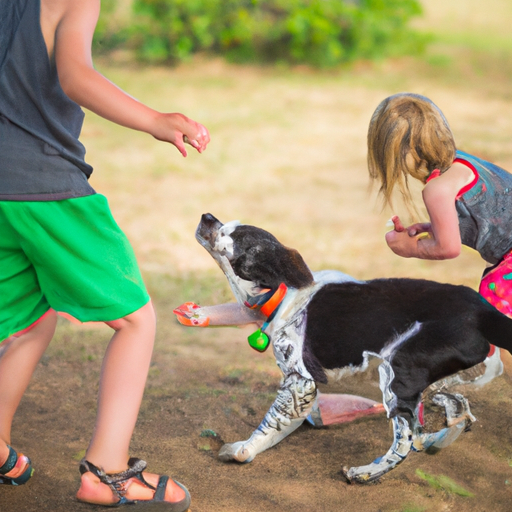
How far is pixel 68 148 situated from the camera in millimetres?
2393

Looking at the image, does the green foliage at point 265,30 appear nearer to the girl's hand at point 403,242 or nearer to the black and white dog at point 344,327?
the girl's hand at point 403,242

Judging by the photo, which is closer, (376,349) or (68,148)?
(68,148)

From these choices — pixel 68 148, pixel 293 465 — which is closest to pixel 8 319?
pixel 68 148

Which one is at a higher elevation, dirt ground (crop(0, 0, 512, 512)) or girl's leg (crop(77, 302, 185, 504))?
girl's leg (crop(77, 302, 185, 504))

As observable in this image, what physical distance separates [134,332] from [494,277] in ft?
4.83

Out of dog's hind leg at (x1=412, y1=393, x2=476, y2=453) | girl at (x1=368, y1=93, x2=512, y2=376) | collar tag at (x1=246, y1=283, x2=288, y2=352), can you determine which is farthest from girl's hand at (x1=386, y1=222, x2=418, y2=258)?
dog's hind leg at (x1=412, y1=393, x2=476, y2=453)

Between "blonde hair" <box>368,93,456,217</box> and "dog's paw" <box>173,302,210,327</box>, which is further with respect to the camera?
"dog's paw" <box>173,302,210,327</box>

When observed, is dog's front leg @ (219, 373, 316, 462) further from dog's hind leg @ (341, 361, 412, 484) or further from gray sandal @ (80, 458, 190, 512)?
gray sandal @ (80, 458, 190, 512)

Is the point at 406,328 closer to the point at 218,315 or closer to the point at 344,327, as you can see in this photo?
the point at 344,327

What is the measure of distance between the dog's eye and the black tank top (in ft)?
2.17

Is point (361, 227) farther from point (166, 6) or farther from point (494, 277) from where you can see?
point (166, 6)

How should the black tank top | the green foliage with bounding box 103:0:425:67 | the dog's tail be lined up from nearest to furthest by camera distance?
the black tank top < the dog's tail < the green foliage with bounding box 103:0:425:67

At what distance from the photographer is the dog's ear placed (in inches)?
111

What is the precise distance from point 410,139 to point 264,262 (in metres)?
0.75
